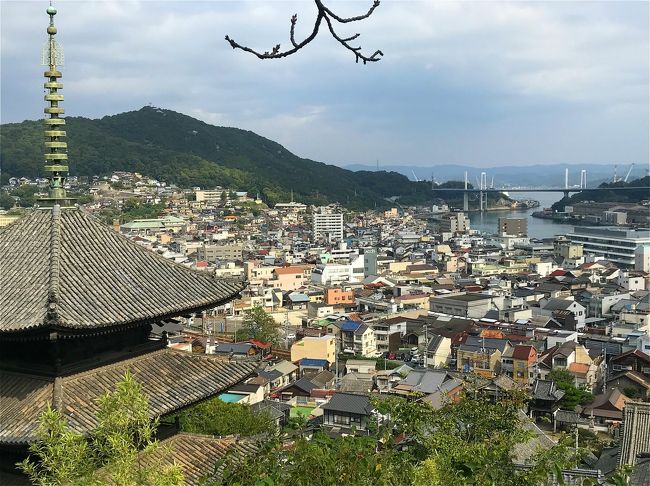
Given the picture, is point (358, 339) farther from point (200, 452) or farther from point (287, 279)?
point (200, 452)

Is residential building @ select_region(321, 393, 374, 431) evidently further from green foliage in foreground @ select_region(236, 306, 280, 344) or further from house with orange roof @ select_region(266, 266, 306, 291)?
house with orange roof @ select_region(266, 266, 306, 291)

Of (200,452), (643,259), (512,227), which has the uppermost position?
(200,452)

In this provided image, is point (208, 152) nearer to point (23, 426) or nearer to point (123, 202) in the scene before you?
point (123, 202)

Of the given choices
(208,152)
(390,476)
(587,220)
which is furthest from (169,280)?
(208,152)

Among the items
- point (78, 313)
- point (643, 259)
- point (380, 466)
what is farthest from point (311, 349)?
point (643, 259)

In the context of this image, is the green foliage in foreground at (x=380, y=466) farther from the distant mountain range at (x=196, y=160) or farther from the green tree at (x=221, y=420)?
the distant mountain range at (x=196, y=160)

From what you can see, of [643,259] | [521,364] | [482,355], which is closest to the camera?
[521,364]
